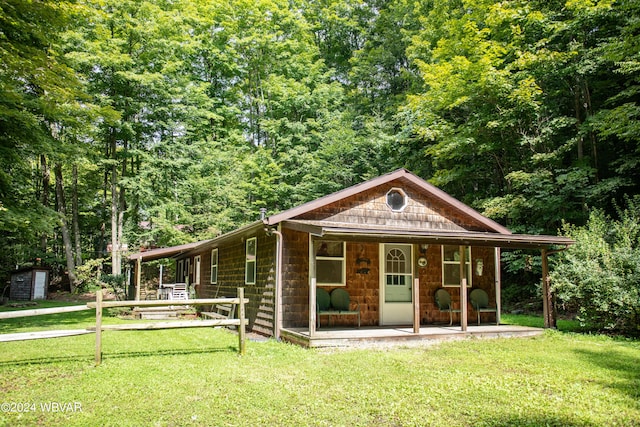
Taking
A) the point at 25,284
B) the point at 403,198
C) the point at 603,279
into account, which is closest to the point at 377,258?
the point at 403,198

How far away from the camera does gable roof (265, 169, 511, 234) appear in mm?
9656

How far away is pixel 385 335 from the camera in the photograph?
889 cm

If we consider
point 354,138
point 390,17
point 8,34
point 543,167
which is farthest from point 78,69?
point 543,167

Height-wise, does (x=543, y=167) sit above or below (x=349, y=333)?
above

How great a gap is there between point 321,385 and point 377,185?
6.13m

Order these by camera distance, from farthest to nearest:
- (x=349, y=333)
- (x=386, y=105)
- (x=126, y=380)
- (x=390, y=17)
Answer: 1. (x=390, y=17)
2. (x=386, y=105)
3. (x=349, y=333)
4. (x=126, y=380)

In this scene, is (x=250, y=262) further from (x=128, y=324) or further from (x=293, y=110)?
(x=293, y=110)

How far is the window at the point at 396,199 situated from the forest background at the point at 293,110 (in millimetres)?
6027

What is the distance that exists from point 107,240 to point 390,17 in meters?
25.4

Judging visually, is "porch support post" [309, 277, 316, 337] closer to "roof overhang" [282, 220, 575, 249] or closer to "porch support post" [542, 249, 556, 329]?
"roof overhang" [282, 220, 575, 249]

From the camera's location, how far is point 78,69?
68.6 feet

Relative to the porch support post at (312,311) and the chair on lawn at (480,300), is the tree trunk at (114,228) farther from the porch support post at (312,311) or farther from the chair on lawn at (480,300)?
the chair on lawn at (480,300)

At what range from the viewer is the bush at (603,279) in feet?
32.1

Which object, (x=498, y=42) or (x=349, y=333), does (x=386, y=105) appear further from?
(x=349, y=333)
